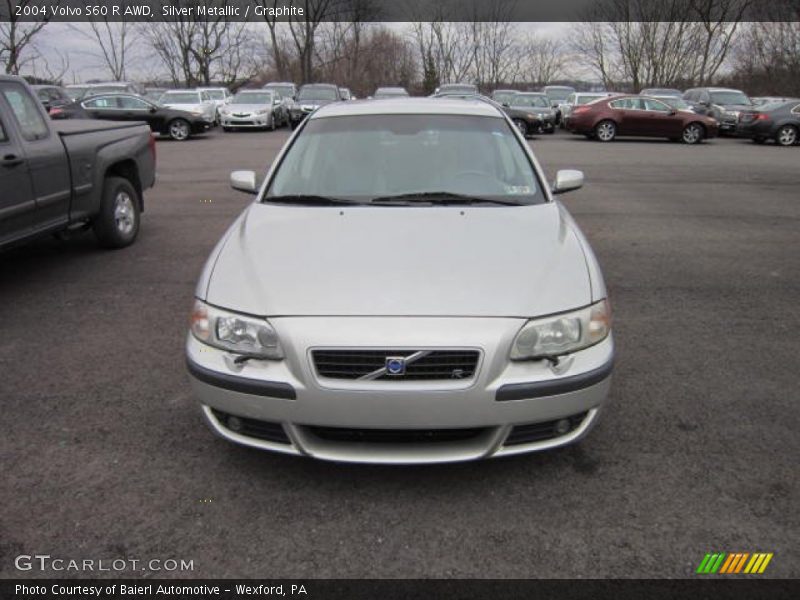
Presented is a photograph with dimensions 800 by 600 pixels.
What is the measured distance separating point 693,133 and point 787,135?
268 cm

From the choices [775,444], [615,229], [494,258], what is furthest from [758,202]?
[494,258]

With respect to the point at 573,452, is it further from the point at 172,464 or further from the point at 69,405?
the point at 69,405

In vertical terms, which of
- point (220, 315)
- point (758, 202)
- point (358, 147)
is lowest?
point (758, 202)

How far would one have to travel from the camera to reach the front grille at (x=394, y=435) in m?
2.58

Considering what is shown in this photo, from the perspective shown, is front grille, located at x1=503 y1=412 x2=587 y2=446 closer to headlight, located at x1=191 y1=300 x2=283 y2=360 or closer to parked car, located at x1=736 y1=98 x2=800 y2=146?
headlight, located at x1=191 y1=300 x2=283 y2=360

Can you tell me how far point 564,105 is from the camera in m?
27.9

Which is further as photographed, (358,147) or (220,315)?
(358,147)

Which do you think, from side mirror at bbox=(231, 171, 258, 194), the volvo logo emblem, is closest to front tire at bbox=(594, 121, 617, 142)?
side mirror at bbox=(231, 171, 258, 194)

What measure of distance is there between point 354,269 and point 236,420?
2.64ft

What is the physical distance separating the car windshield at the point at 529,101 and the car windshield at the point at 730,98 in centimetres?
628

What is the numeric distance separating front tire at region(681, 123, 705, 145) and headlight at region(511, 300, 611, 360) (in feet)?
67.0

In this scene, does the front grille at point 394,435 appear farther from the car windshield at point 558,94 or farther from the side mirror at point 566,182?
the car windshield at point 558,94

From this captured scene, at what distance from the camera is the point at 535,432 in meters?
2.65

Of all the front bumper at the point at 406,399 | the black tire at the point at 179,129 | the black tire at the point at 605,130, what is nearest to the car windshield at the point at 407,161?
the front bumper at the point at 406,399
